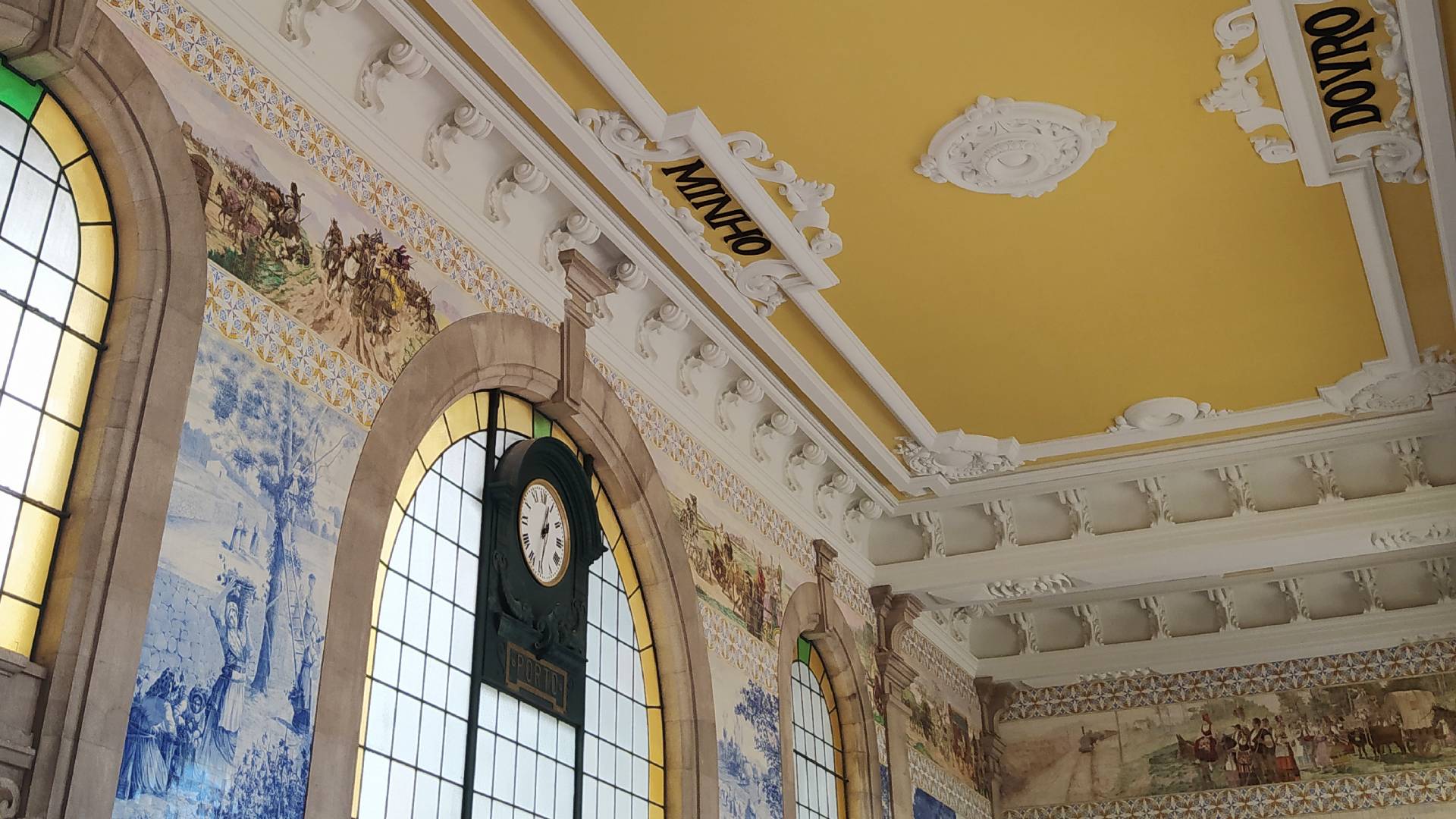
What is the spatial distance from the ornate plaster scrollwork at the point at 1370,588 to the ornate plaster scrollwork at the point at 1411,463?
10.5 ft

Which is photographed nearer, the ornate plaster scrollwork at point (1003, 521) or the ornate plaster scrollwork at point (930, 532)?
the ornate plaster scrollwork at point (1003, 521)

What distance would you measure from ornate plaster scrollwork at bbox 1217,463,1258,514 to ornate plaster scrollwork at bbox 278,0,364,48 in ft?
33.8

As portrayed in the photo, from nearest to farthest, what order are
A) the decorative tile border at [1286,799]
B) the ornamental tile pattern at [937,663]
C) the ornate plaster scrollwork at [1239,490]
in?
the ornate plaster scrollwork at [1239,490]
the ornamental tile pattern at [937,663]
the decorative tile border at [1286,799]

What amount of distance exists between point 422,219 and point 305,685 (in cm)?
321

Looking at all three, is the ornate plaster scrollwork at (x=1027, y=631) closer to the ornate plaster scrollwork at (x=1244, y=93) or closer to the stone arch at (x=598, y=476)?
the stone arch at (x=598, y=476)

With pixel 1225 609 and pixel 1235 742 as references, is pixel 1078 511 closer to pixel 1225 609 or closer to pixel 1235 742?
pixel 1225 609

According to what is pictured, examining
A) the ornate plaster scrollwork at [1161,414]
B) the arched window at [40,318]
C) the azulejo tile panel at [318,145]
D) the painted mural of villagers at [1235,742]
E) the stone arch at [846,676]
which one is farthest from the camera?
the painted mural of villagers at [1235,742]

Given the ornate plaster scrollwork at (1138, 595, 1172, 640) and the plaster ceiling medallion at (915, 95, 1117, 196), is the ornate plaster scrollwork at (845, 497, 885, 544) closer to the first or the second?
the ornate plaster scrollwork at (1138, 595, 1172, 640)

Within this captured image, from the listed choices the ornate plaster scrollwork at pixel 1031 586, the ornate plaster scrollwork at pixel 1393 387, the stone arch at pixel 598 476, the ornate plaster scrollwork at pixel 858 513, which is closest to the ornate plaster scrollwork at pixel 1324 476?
the ornate plaster scrollwork at pixel 1393 387

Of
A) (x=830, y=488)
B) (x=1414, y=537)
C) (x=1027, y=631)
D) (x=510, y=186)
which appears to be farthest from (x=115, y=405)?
(x=1027, y=631)

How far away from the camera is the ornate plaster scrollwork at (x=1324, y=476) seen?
14.0 meters

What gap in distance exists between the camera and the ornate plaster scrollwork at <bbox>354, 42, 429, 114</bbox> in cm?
816

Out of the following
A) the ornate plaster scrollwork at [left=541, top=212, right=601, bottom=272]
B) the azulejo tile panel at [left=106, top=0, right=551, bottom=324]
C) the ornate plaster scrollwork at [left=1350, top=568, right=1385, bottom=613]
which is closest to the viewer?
the azulejo tile panel at [left=106, top=0, right=551, bottom=324]

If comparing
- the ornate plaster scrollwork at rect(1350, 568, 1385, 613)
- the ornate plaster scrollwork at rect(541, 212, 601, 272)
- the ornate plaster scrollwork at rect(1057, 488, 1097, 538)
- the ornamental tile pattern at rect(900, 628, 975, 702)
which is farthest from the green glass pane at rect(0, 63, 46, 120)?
the ornate plaster scrollwork at rect(1350, 568, 1385, 613)
